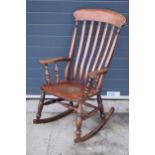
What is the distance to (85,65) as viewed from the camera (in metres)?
3.06

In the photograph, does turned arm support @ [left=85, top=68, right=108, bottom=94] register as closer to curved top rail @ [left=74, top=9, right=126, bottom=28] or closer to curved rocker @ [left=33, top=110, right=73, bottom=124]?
curved top rail @ [left=74, top=9, right=126, bottom=28]

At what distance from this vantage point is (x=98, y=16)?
105 inches

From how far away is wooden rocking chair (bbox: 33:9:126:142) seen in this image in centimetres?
243

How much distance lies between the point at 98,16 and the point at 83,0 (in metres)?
0.35

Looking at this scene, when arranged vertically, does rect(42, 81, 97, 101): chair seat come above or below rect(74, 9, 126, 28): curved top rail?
below

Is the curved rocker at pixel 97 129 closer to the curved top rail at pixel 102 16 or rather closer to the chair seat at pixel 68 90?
the chair seat at pixel 68 90

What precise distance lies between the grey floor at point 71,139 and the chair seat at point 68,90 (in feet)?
1.42

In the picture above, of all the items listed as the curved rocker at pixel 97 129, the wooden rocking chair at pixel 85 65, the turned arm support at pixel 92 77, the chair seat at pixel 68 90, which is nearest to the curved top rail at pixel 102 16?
the wooden rocking chair at pixel 85 65

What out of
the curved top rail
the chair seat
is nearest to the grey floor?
the chair seat

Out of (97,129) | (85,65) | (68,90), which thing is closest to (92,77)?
(68,90)

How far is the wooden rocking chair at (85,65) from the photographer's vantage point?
2434 mm

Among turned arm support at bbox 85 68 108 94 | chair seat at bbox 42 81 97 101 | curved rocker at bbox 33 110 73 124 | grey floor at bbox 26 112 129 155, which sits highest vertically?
turned arm support at bbox 85 68 108 94
